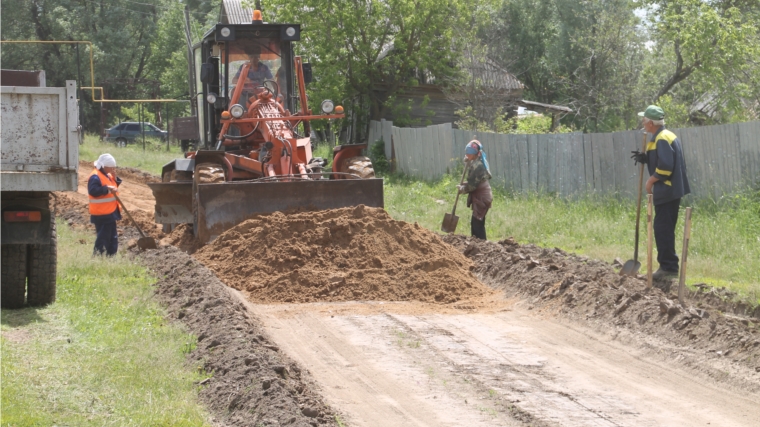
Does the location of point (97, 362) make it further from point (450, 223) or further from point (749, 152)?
point (749, 152)

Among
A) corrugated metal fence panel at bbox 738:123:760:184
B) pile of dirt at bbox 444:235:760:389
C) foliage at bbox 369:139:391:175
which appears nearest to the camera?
pile of dirt at bbox 444:235:760:389

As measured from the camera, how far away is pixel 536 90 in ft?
138

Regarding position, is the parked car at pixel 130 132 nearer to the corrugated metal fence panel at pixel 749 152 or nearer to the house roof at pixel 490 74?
the house roof at pixel 490 74

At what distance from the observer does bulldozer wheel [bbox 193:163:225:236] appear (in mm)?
12969

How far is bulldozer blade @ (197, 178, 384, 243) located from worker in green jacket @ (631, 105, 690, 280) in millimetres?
4334

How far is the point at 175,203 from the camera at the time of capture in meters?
14.0

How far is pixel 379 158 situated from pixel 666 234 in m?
18.6

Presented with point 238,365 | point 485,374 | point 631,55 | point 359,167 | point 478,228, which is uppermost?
point 631,55

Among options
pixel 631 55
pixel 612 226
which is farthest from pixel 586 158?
pixel 631 55

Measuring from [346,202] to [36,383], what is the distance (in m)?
6.85

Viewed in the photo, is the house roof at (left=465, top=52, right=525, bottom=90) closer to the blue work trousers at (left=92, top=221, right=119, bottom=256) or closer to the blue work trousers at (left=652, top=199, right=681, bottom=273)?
the blue work trousers at (left=92, top=221, right=119, bottom=256)

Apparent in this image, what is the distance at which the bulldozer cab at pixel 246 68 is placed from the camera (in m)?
14.2

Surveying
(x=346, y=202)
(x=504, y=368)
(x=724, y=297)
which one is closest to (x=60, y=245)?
(x=346, y=202)

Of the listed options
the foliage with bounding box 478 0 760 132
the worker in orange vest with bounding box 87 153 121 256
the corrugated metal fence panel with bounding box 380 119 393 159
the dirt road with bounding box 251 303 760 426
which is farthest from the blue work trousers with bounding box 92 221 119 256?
the foliage with bounding box 478 0 760 132
